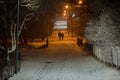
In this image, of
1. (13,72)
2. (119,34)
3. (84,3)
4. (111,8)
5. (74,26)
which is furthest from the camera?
(74,26)

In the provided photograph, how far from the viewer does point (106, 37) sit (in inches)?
867

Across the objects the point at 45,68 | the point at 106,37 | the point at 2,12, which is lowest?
the point at 45,68

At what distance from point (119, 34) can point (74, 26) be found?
45.5 meters

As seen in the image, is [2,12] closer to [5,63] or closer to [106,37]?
[5,63]

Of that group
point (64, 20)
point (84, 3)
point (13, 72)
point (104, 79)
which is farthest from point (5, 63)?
point (64, 20)

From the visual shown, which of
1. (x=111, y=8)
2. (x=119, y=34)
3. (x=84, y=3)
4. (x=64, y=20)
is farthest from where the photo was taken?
(x=64, y=20)

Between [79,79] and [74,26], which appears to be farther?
[74,26]

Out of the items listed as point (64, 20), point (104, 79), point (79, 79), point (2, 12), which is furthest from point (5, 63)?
point (64, 20)

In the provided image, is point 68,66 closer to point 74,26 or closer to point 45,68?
point 45,68

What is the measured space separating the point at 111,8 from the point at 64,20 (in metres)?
77.8

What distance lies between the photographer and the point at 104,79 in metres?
14.9

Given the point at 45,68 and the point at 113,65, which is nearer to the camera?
the point at 113,65

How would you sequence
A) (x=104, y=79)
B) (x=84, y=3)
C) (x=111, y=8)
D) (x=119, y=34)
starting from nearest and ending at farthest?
(x=104, y=79), (x=119, y=34), (x=111, y=8), (x=84, y=3)

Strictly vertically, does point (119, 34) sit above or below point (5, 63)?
above
